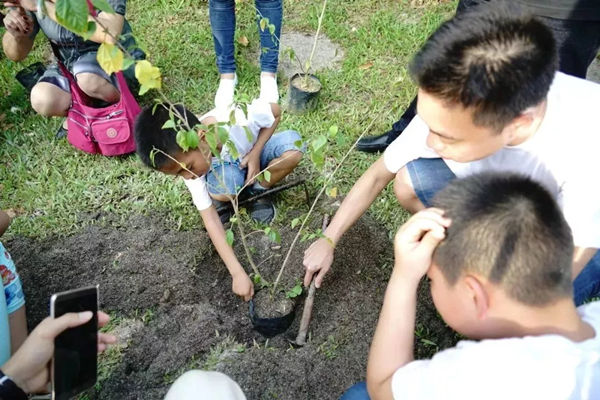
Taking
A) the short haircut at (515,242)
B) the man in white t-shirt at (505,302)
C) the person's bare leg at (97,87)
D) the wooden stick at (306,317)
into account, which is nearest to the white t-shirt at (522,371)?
the man in white t-shirt at (505,302)

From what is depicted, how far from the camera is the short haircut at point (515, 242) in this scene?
1.18m

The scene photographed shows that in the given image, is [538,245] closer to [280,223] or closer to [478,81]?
[478,81]

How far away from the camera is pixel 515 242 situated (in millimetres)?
1180

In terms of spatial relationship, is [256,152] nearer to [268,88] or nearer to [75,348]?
[268,88]

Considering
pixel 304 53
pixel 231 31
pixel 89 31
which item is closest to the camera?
pixel 89 31

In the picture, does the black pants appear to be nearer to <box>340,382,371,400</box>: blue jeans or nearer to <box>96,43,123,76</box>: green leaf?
<box>340,382,371,400</box>: blue jeans

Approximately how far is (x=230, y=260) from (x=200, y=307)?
0.27 meters

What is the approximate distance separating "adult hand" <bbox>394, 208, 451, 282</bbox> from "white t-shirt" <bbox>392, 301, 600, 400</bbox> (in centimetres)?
28

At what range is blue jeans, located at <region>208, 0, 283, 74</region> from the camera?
3.08 metres

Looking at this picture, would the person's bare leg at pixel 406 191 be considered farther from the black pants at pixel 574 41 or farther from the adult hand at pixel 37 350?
the adult hand at pixel 37 350

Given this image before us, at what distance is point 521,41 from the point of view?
146 centimetres

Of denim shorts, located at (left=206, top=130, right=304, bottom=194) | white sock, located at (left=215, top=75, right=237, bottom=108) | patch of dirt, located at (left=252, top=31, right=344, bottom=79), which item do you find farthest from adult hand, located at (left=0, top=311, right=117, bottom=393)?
patch of dirt, located at (left=252, top=31, right=344, bottom=79)

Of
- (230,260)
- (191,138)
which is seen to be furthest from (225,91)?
(191,138)

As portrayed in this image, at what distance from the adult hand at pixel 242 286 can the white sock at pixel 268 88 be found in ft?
4.55
